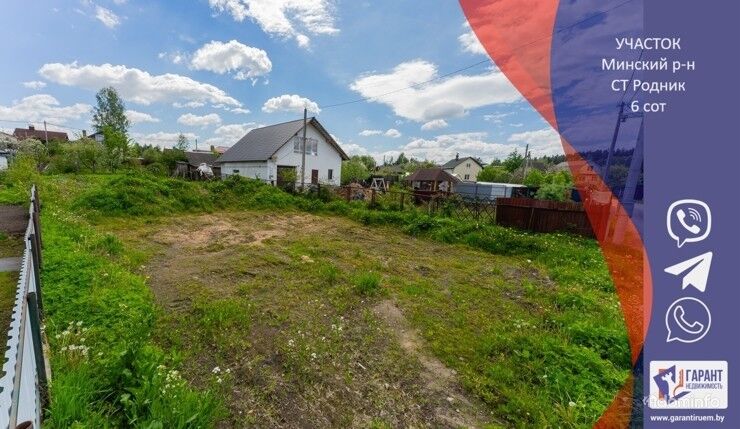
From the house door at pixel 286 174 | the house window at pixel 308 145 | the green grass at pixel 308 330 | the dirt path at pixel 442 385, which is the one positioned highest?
the house window at pixel 308 145

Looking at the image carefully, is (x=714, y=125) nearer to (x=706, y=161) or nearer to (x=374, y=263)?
(x=706, y=161)

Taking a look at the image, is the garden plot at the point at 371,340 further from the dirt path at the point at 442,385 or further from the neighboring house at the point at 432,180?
the neighboring house at the point at 432,180

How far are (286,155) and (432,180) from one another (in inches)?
748

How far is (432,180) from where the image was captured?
37.2 m

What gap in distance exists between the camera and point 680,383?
6.45ft

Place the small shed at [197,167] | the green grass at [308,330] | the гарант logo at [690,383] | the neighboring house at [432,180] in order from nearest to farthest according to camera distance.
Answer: the гарант logo at [690,383], the green grass at [308,330], the small shed at [197,167], the neighboring house at [432,180]

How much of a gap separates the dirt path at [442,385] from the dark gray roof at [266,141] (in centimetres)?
2096

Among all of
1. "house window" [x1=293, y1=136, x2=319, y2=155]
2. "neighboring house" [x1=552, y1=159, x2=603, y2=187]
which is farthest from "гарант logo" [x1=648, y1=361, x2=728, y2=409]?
"house window" [x1=293, y1=136, x2=319, y2=155]

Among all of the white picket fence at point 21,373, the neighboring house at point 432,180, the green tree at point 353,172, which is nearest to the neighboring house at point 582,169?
the white picket fence at point 21,373

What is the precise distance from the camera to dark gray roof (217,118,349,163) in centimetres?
2380

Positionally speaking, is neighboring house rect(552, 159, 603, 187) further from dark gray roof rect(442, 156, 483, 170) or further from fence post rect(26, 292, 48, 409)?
dark gray roof rect(442, 156, 483, 170)

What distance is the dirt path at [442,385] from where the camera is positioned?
2770mm

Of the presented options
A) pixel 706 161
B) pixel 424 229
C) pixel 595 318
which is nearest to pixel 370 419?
pixel 706 161

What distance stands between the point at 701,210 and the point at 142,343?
4.48 m
